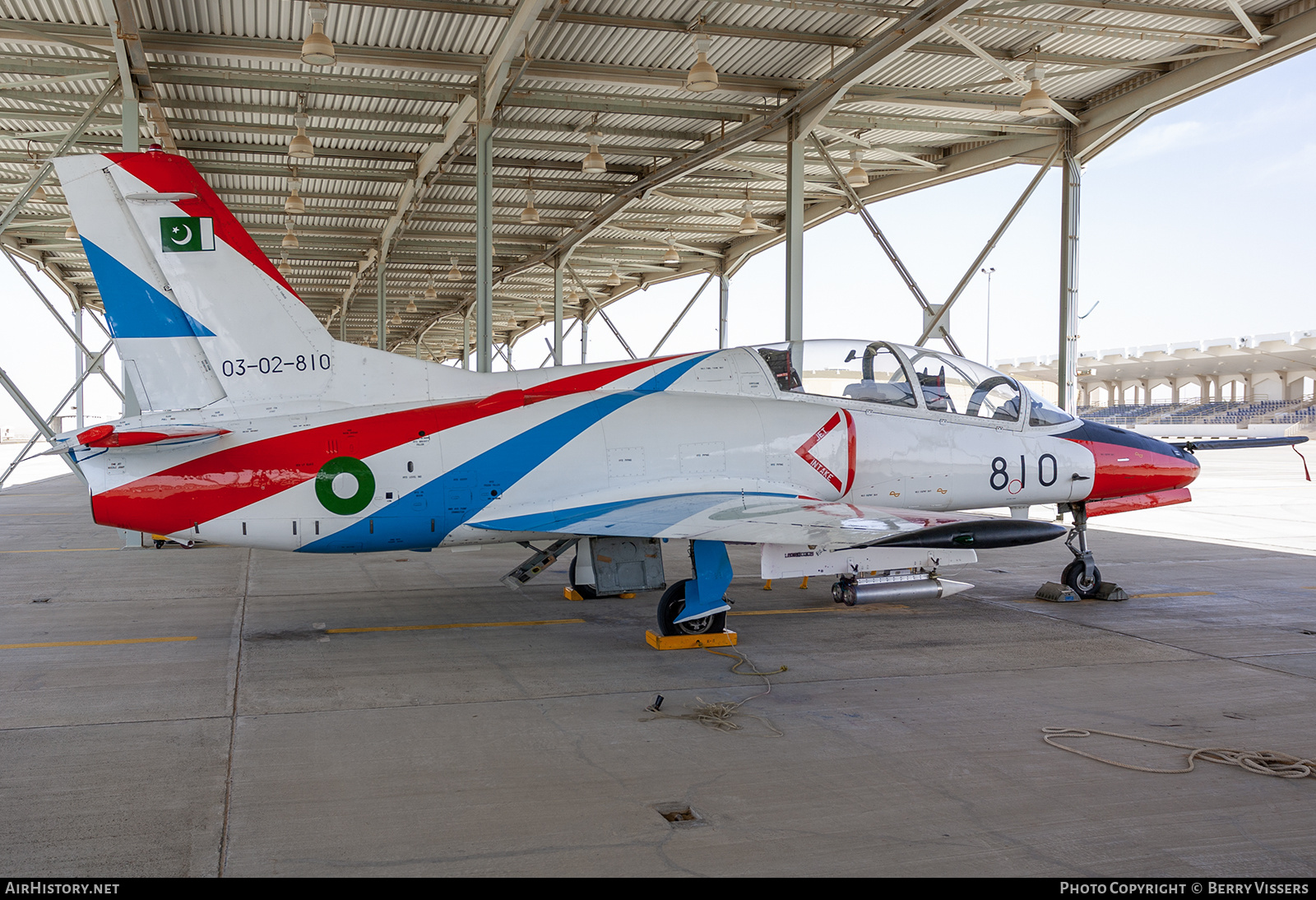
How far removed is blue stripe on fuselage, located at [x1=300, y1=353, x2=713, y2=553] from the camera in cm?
841

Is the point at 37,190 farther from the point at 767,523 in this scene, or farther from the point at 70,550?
the point at 767,523

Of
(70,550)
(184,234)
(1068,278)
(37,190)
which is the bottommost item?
(70,550)

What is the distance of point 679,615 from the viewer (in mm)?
8406

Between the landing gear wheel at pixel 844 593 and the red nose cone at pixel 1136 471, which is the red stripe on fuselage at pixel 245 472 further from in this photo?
the red nose cone at pixel 1136 471

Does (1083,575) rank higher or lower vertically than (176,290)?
lower

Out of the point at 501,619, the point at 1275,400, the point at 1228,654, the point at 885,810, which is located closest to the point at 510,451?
the point at 501,619

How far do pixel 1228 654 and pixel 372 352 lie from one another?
8.16 m

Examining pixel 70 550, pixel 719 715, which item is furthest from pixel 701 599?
pixel 70 550

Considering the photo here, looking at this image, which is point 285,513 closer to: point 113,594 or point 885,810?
point 113,594

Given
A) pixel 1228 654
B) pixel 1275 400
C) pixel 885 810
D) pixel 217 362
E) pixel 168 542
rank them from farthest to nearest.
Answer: pixel 1275 400, pixel 168 542, pixel 217 362, pixel 1228 654, pixel 885 810

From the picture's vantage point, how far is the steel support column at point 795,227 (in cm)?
1725

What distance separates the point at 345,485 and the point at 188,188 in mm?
3159

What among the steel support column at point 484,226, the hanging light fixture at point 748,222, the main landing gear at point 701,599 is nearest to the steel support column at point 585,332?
the hanging light fixture at point 748,222

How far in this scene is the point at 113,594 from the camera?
36.1 ft
